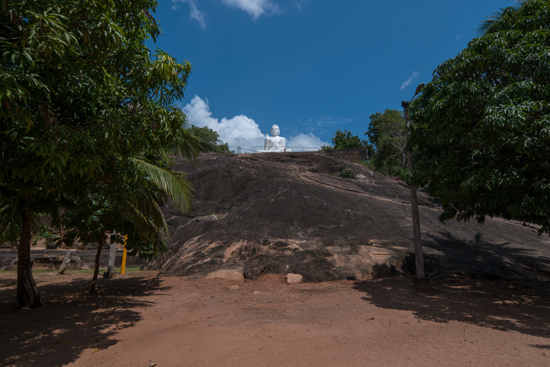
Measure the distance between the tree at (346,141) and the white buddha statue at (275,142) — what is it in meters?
10.4

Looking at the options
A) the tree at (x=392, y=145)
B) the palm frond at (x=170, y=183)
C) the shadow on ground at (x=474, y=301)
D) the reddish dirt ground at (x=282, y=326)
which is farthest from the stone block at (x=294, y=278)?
the tree at (x=392, y=145)

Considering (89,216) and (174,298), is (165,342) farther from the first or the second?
(89,216)

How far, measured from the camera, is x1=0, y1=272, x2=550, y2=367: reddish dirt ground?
4398 millimetres

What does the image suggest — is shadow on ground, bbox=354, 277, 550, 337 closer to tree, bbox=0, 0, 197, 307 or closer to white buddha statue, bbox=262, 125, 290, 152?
tree, bbox=0, 0, 197, 307

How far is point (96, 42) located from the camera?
379cm

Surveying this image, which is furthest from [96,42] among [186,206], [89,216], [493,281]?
[493,281]

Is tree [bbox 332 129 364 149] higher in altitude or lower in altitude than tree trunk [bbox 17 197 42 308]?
higher

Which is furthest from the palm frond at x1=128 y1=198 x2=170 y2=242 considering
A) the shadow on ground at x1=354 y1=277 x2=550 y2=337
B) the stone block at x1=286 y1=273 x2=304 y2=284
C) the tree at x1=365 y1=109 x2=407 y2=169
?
the tree at x1=365 y1=109 x2=407 y2=169

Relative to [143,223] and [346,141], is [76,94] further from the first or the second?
[346,141]

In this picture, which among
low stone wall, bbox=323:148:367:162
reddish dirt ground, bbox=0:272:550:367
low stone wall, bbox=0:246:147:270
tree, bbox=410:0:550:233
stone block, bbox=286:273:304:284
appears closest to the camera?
reddish dirt ground, bbox=0:272:550:367

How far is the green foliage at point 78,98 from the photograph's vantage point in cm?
344

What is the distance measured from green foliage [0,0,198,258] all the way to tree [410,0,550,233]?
Answer: 591cm

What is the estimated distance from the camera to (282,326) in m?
5.86

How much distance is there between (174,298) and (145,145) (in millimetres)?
5108
